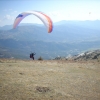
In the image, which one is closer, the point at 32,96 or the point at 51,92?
the point at 32,96

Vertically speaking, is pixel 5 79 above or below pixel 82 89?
above

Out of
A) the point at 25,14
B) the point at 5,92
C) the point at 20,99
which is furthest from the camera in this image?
the point at 25,14

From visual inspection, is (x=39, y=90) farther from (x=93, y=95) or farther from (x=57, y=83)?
(x=93, y=95)

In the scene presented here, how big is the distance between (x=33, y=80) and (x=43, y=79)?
1.42m

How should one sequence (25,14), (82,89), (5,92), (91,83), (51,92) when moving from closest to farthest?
(5,92)
(51,92)
(82,89)
(91,83)
(25,14)

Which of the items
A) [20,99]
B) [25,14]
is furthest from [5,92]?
[25,14]

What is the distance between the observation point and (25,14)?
1399 inches

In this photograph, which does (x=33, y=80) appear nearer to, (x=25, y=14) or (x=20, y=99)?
(x=20, y=99)

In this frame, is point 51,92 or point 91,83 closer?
Answer: point 51,92

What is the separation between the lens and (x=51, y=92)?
1577 centimetres

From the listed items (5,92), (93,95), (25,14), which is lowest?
(93,95)

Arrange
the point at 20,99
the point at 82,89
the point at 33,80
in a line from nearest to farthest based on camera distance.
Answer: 1. the point at 20,99
2. the point at 82,89
3. the point at 33,80

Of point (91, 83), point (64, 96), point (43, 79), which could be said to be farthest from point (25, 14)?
point (64, 96)

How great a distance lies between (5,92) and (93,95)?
909cm
